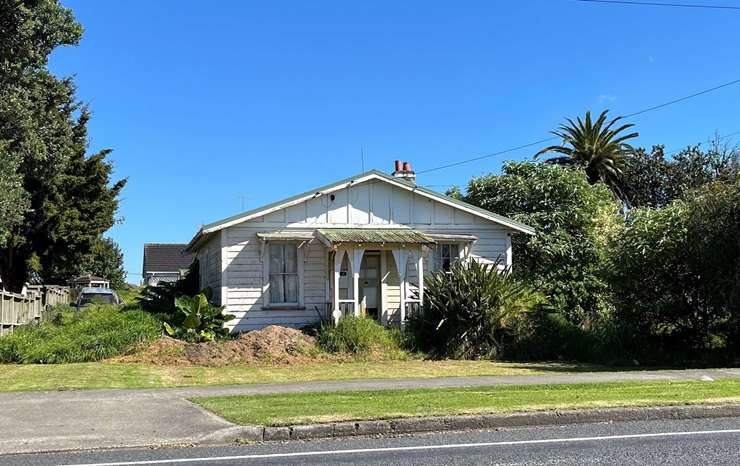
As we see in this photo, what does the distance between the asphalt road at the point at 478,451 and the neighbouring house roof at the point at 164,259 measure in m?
55.6

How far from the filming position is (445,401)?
990cm

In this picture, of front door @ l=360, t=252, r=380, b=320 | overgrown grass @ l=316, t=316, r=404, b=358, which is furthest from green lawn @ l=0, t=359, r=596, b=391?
front door @ l=360, t=252, r=380, b=320

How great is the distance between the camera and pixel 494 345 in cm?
1811

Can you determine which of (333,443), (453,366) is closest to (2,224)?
(453,366)

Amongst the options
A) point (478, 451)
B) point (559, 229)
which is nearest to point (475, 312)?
point (559, 229)

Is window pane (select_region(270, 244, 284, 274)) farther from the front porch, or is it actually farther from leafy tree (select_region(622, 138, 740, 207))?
leafy tree (select_region(622, 138, 740, 207))

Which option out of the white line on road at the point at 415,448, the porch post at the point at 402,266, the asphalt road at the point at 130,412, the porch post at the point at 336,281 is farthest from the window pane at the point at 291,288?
the white line on road at the point at 415,448

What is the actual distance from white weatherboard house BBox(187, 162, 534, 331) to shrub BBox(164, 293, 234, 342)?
1.67 ft

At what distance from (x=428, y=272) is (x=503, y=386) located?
8835 millimetres

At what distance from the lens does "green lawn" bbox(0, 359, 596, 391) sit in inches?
493

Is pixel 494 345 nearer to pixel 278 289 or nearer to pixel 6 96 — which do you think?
pixel 278 289

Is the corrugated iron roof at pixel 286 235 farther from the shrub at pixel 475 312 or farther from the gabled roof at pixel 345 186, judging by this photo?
the shrub at pixel 475 312

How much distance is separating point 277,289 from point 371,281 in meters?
2.70

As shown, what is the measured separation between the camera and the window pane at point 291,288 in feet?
64.6
